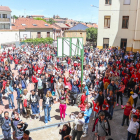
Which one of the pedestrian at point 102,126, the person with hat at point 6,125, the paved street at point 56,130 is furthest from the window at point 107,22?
the person with hat at point 6,125

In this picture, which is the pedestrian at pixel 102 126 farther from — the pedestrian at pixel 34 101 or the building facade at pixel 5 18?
the building facade at pixel 5 18

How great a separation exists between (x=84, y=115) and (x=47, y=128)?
2133 mm

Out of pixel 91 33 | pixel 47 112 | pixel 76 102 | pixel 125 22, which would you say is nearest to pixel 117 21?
pixel 125 22

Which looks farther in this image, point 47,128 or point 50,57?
point 50,57

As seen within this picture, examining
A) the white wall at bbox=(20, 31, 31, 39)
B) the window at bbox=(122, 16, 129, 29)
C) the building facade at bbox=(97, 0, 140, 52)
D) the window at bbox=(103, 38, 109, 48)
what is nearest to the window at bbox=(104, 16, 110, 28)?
the building facade at bbox=(97, 0, 140, 52)

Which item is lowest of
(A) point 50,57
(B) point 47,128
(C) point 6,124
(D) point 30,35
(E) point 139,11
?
(B) point 47,128

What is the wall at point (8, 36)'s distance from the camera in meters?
40.5

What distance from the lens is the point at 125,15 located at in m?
28.0

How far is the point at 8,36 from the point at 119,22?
26.6 m

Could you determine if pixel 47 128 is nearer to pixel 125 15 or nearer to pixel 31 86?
pixel 31 86

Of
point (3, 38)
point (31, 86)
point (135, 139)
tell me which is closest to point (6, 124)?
point (135, 139)

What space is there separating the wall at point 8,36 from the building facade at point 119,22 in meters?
23.3

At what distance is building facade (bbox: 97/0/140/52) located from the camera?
27439 mm

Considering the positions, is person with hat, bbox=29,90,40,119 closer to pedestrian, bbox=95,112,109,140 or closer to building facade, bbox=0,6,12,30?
pedestrian, bbox=95,112,109,140
